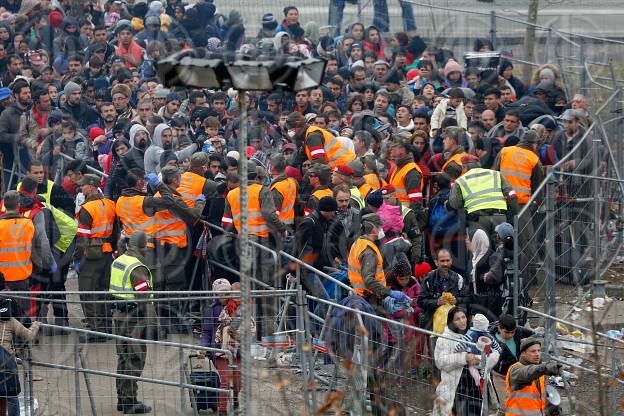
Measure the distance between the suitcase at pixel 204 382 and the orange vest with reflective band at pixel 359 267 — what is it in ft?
5.55

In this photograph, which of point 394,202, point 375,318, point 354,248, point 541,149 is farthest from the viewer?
point 541,149

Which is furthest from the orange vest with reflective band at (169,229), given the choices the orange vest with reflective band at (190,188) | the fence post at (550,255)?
the fence post at (550,255)

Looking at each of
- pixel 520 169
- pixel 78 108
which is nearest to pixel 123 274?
pixel 520 169

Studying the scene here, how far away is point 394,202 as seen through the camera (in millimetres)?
14094

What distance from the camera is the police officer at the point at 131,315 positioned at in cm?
1191

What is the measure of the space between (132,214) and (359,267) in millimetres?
3017

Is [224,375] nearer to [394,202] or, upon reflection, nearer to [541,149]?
[394,202]

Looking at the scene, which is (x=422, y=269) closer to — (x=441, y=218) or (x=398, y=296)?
(x=441, y=218)

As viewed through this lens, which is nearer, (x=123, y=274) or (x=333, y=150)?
(x=123, y=274)

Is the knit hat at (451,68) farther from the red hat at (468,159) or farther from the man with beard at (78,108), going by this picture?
the red hat at (468,159)

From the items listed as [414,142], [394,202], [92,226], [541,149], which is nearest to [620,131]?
[541,149]

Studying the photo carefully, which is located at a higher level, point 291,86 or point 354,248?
point 291,86

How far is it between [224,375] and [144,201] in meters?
3.36

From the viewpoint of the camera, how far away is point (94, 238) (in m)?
14.6
